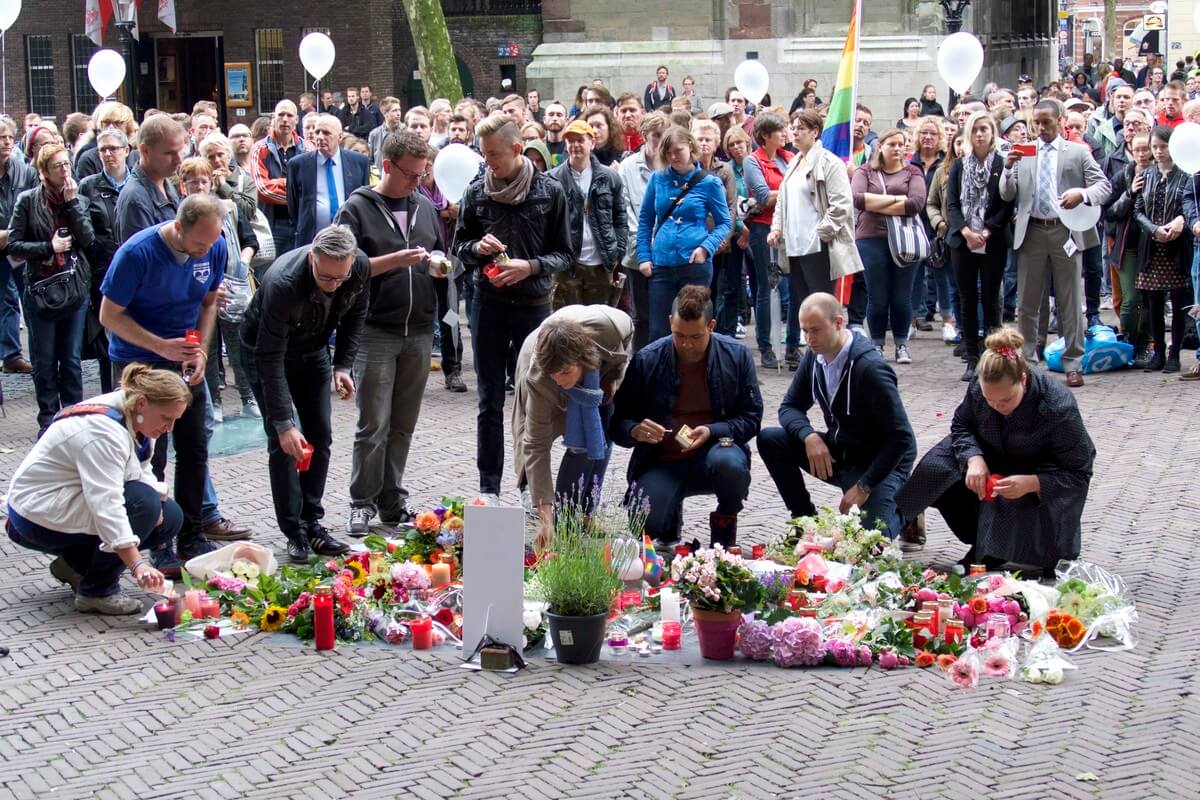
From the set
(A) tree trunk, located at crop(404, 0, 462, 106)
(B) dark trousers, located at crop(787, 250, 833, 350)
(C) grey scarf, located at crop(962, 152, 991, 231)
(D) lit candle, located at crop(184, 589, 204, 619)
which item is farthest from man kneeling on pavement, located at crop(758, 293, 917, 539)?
(A) tree trunk, located at crop(404, 0, 462, 106)

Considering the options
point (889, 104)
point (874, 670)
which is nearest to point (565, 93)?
point (889, 104)

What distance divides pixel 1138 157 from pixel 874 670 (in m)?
7.56

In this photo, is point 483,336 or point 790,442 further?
point 483,336

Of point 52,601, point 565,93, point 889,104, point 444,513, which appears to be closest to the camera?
point 52,601

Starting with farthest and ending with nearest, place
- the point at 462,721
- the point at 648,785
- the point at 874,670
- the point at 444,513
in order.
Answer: the point at 444,513 → the point at 874,670 → the point at 462,721 → the point at 648,785

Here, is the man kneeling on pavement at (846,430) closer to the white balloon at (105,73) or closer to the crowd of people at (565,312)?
the crowd of people at (565,312)

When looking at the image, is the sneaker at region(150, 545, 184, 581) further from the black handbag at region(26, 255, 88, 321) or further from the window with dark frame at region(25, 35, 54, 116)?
the window with dark frame at region(25, 35, 54, 116)

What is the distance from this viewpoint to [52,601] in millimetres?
7285

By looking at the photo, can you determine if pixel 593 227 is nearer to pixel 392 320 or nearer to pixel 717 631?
pixel 392 320

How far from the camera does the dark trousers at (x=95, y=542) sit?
A: 22.7ft

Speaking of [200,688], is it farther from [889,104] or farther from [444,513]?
[889,104]

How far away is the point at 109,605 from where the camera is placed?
7039 mm

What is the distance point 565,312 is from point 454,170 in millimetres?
4167

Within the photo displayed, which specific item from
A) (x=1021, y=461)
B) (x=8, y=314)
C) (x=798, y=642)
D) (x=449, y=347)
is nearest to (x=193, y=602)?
(x=798, y=642)
